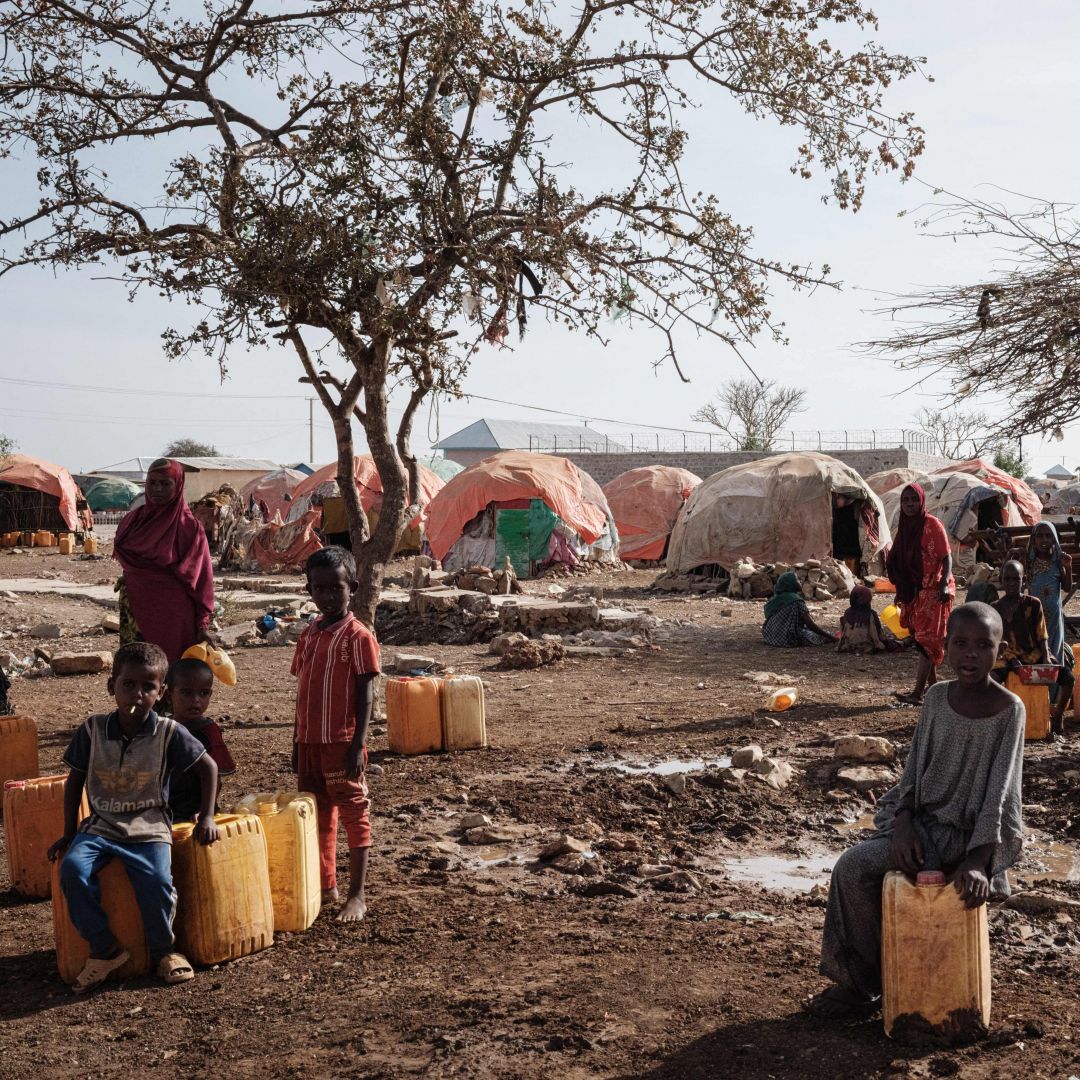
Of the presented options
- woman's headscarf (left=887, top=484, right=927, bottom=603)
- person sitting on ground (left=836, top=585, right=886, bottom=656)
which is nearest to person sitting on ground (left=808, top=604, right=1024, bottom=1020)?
woman's headscarf (left=887, top=484, right=927, bottom=603)

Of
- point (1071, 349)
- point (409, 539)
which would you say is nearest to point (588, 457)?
point (409, 539)

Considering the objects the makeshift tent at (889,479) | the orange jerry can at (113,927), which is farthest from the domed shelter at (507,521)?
the orange jerry can at (113,927)

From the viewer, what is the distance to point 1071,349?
1025 cm

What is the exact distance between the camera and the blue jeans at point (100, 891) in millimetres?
3475

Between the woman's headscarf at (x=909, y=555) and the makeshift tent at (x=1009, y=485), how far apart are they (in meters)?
18.5

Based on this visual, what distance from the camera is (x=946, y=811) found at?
312cm

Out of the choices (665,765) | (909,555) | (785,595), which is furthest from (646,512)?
(665,765)

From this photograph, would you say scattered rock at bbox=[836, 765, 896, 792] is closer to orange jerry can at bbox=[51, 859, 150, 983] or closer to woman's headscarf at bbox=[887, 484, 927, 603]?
woman's headscarf at bbox=[887, 484, 927, 603]

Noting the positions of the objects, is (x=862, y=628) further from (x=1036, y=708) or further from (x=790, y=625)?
(x=1036, y=708)

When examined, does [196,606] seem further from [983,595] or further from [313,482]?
[313,482]

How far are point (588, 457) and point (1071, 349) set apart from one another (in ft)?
91.5

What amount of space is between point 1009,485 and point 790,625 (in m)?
16.9

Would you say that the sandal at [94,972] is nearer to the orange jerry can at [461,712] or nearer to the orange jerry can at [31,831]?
the orange jerry can at [31,831]

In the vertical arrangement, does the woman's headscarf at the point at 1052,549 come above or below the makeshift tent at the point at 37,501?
below
